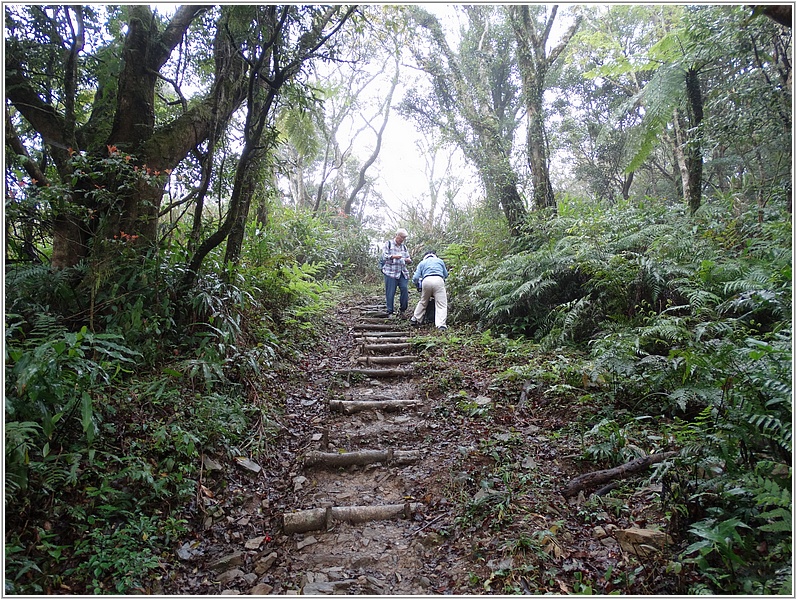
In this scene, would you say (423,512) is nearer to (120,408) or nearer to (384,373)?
(120,408)

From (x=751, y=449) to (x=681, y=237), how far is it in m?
4.02

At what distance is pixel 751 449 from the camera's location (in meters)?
2.41

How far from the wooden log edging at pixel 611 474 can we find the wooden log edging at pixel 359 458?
139 centimetres

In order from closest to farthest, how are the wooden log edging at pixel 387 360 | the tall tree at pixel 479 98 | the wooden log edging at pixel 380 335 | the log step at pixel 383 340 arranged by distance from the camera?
1. the wooden log edging at pixel 387 360
2. the log step at pixel 383 340
3. the wooden log edging at pixel 380 335
4. the tall tree at pixel 479 98

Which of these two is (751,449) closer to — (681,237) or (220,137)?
(681,237)

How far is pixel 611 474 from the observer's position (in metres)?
2.93

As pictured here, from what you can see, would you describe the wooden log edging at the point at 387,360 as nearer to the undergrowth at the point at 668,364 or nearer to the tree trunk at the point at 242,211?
the undergrowth at the point at 668,364

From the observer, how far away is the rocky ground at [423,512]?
240 cm

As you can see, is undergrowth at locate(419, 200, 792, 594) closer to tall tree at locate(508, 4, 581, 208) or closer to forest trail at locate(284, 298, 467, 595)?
forest trail at locate(284, 298, 467, 595)

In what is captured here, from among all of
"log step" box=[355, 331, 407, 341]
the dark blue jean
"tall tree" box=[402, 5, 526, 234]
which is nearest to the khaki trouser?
"log step" box=[355, 331, 407, 341]

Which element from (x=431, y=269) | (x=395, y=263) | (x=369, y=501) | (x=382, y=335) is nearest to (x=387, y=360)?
(x=382, y=335)

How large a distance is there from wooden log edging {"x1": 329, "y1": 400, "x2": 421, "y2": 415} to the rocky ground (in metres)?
0.03

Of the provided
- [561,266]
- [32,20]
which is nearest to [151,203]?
[32,20]

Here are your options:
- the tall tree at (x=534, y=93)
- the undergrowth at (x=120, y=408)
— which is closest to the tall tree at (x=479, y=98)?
the tall tree at (x=534, y=93)
